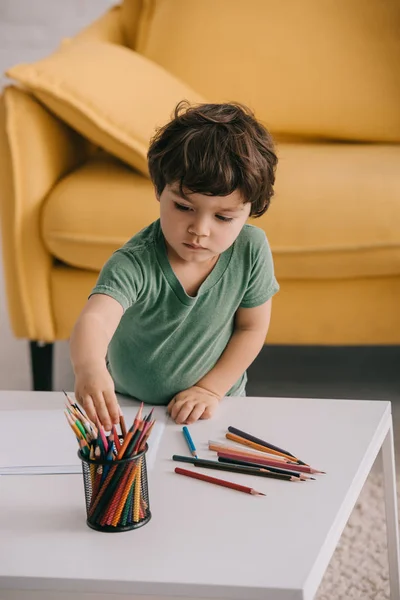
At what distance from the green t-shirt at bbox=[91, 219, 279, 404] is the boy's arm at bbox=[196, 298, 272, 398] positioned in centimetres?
1

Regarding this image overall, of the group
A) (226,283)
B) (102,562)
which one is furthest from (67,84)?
(102,562)

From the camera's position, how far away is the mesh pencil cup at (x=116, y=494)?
29.7 inches

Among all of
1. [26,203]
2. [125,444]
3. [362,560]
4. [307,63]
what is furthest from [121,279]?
[307,63]

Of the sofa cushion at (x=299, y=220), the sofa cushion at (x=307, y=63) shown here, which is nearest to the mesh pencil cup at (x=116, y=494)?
the sofa cushion at (x=299, y=220)

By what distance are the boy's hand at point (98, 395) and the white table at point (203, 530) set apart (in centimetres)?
8

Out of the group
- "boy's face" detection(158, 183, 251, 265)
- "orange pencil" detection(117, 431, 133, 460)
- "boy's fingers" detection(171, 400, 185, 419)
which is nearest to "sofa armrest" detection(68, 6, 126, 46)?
"boy's face" detection(158, 183, 251, 265)

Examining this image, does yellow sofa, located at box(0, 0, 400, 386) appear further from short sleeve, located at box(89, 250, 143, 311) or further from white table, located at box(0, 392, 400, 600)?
white table, located at box(0, 392, 400, 600)

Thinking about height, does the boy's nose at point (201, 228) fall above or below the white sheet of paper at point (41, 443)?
above

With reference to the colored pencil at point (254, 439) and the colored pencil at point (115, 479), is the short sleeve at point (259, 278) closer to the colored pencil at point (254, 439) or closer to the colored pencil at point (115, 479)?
the colored pencil at point (254, 439)

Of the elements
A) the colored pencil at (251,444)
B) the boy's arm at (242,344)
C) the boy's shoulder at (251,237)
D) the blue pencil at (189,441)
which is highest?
the boy's shoulder at (251,237)

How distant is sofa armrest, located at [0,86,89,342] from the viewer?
1.69 m

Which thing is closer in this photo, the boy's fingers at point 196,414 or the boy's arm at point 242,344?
the boy's fingers at point 196,414

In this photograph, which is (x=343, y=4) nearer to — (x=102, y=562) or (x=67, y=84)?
(x=67, y=84)

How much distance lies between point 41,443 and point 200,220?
303mm
